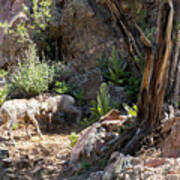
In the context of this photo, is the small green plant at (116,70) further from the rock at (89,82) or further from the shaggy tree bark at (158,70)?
the shaggy tree bark at (158,70)

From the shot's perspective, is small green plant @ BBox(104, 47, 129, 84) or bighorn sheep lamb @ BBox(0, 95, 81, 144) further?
small green plant @ BBox(104, 47, 129, 84)

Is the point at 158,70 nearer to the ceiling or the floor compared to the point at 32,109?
nearer to the ceiling

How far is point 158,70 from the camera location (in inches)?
137

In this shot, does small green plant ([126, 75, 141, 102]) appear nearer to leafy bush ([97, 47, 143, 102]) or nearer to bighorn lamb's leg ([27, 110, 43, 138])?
leafy bush ([97, 47, 143, 102])

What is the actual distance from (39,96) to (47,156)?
2.66 m

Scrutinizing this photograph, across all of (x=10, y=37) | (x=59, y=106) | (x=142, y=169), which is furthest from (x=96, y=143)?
(x=10, y=37)

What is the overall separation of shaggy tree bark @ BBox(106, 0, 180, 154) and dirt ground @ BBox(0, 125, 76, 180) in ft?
4.65

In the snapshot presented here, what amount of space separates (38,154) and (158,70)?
2995mm

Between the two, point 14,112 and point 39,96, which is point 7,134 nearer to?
point 14,112

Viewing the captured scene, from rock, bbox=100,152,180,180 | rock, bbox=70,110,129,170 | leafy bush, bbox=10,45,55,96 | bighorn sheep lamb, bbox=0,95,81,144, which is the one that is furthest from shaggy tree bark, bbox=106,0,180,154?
leafy bush, bbox=10,45,55,96

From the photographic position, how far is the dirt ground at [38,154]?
4070 millimetres

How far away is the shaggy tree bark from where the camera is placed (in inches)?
136

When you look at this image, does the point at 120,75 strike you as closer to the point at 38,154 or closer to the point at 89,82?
the point at 89,82

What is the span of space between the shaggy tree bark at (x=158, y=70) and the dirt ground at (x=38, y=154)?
142cm
